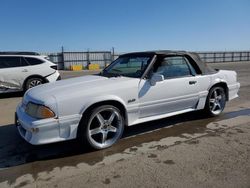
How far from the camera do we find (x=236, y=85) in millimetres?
6258

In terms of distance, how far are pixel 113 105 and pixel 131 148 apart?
2.45ft

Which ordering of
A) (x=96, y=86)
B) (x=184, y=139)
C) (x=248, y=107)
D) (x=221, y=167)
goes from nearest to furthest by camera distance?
(x=221, y=167)
(x=96, y=86)
(x=184, y=139)
(x=248, y=107)

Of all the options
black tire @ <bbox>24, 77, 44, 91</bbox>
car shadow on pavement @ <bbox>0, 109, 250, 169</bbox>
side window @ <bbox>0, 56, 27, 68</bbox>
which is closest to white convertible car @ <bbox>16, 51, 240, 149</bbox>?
car shadow on pavement @ <bbox>0, 109, 250, 169</bbox>

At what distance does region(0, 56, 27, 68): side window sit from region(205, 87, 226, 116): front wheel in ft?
22.5

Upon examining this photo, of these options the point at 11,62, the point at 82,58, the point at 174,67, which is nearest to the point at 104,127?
the point at 174,67

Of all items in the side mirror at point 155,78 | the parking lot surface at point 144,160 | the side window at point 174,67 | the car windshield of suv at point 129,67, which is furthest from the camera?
the side window at point 174,67

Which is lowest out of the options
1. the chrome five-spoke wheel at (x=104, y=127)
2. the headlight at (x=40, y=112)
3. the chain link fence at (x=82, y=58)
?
the chrome five-spoke wheel at (x=104, y=127)

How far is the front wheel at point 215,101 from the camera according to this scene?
220 inches

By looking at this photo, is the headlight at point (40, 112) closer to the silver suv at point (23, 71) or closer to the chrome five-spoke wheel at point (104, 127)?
the chrome five-spoke wheel at point (104, 127)

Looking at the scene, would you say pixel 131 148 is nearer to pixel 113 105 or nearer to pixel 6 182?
pixel 113 105

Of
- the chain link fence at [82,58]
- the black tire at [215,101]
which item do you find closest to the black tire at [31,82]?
the black tire at [215,101]

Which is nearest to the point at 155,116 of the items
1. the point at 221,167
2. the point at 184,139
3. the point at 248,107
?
→ the point at 184,139

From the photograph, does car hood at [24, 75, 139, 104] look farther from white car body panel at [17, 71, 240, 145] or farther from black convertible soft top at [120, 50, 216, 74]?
black convertible soft top at [120, 50, 216, 74]

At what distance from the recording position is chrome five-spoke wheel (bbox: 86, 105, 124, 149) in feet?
12.8
